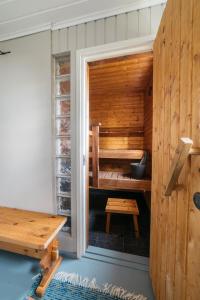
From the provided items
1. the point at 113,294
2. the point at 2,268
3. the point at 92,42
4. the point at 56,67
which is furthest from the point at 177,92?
the point at 2,268

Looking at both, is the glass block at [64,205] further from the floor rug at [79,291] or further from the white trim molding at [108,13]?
the white trim molding at [108,13]

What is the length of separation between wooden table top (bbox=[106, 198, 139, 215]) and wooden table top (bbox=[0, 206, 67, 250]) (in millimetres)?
798

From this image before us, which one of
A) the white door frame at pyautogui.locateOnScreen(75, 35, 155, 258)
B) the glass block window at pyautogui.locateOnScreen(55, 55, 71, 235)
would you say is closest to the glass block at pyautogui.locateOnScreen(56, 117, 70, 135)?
the glass block window at pyautogui.locateOnScreen(55, 55, 71, 235)

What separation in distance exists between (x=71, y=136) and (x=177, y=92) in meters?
1.05

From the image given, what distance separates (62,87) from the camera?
5.67ft

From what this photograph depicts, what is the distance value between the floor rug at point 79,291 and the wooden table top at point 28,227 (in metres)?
0.42

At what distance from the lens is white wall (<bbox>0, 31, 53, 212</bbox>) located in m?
1.67

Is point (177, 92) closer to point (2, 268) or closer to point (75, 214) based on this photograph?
point (75, 214)

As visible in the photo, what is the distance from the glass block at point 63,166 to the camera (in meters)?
1.72

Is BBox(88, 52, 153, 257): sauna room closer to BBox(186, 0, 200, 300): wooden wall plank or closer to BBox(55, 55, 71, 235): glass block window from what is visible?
BBox(55, 55, 71, 235): glass block window

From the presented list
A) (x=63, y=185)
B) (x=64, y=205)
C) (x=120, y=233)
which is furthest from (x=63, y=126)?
(x=120, y=233)

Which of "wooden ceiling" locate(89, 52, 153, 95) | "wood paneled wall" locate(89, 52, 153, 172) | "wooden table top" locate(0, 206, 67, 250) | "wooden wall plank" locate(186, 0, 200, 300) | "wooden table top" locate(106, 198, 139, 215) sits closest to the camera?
"wooden wall plank" locate(186, 0, 200, 300)

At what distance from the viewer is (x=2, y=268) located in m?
1.49

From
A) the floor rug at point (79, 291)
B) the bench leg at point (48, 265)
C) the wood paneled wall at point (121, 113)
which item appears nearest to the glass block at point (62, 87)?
the bench leg at point (48, 265)
